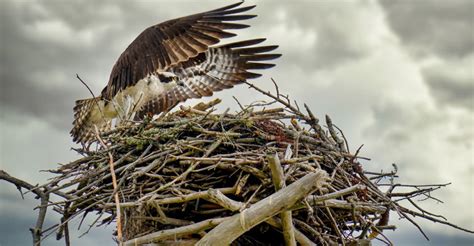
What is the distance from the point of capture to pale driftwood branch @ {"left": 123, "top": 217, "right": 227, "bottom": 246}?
12.5 feet

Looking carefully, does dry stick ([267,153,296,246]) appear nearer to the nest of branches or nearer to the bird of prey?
the nest of branches

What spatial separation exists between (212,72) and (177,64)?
363 mm

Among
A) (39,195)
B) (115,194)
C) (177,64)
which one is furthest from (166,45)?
(115,194)

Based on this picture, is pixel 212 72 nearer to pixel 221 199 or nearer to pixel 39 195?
pixel 39 195

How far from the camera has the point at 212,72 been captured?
21.5 ft

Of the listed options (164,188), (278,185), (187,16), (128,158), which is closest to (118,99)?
(187,16)

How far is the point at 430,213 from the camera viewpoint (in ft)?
14.5

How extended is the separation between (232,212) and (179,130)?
0.66 meters

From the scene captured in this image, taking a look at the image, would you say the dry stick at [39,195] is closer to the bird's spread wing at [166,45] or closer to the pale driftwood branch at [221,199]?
the pale driftwood branch at [221,199]

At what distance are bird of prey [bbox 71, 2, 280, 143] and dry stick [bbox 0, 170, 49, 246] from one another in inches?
55.9

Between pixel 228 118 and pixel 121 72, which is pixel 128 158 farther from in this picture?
pixel 121 72

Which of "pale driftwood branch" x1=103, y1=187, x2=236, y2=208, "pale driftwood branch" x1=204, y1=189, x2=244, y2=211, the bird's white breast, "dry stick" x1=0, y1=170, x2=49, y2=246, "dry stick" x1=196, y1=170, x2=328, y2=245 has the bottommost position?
"dry stick" x1=196, y1=170, x2=328, y2=245

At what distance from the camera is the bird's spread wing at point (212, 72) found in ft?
20.7

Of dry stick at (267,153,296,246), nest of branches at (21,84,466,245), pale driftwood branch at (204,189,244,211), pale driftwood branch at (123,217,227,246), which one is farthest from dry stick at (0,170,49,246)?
dry stick at (267,153,296,246)
